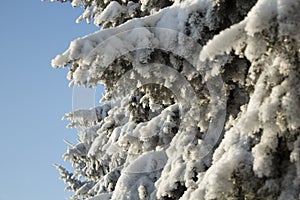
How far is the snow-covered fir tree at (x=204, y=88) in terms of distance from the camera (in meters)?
2.97

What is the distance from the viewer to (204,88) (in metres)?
4.82

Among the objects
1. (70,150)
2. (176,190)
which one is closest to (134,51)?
(176,190)

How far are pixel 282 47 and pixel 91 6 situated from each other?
20.5 ft

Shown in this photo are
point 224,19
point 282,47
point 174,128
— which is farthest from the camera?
point 174,128

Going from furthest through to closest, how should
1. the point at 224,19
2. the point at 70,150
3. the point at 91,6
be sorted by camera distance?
the point at 70,150 < the point at 91,6 < the point at 224,19

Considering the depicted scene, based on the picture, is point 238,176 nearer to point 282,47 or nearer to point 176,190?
point 282,47

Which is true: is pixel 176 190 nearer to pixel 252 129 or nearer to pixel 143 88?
pixel 143 88

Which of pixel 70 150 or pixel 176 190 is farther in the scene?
pixel 70 150

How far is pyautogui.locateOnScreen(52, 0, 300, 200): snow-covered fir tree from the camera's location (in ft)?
9.74

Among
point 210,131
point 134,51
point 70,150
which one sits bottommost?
point 210,131

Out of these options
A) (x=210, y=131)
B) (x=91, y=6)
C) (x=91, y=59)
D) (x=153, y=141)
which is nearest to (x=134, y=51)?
(x=91, y=59)

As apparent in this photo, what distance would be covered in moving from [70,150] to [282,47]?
416 inches

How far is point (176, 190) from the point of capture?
543cm

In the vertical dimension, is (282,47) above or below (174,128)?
below
